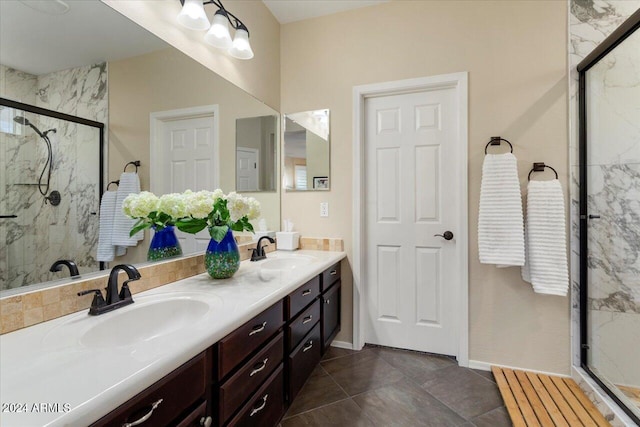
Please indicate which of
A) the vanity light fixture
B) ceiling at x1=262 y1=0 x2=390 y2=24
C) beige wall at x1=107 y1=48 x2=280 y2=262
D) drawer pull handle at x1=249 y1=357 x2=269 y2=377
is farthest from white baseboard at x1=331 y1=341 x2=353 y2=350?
ceiling at x1=262 y1=0 x2=390 y2=24

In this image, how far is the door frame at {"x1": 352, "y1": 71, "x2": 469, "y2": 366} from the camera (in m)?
2.13

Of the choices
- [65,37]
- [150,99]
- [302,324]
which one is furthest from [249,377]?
[65,37]

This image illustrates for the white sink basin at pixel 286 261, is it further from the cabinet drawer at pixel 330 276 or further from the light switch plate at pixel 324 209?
the light switch plate at pixel 324 209

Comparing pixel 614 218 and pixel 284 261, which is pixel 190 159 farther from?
pixel 614 218

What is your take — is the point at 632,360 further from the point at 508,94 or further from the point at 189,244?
the point at 189,244

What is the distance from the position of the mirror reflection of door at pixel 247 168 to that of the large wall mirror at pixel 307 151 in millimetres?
357

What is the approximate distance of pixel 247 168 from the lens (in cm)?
221

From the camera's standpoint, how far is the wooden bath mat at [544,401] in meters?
1.57

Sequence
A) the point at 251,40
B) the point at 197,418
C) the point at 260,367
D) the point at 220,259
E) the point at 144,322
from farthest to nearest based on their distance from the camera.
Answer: the point at 251,40 < the point at 220,259 < the point at 260,367 < the point at 144,322 < the point at 197,418

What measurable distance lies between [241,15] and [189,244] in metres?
1.63

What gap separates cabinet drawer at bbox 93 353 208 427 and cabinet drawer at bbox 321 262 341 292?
3.84ft

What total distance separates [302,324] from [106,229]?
1033 millimetres

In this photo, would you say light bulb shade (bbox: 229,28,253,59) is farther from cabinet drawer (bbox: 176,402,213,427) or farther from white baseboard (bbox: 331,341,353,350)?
white baseboard (bbox: 331,341,353,350)

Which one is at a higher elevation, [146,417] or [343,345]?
[146,417]
